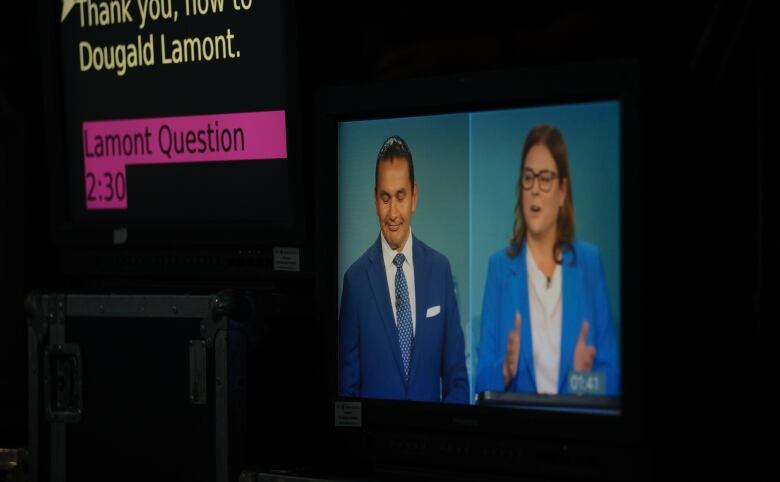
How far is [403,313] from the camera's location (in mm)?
1570

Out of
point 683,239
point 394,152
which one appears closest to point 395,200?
point 394,152

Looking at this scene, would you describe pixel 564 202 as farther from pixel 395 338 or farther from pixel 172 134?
pixel 172 134

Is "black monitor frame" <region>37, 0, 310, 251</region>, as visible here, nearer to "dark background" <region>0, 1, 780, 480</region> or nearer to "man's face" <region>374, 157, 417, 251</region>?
"dark background" <region>0, 1, 780, 480</region>

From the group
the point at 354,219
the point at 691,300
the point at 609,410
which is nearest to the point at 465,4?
the point at 691,300

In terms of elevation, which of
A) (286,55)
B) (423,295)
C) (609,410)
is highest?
(286,55)

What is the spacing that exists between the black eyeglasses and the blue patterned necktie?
0.23 m

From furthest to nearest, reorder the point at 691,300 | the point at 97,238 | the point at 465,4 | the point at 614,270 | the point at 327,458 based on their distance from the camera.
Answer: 1. the point at 465,4
2. the point at 691,300
3. the point at 97,238
4. the point at 327,458
5. the point at 614,270

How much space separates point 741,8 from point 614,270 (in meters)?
0.62

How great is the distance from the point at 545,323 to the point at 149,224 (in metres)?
0.86

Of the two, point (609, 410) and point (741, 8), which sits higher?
point (741, 8)

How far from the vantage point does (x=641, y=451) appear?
1419 mm

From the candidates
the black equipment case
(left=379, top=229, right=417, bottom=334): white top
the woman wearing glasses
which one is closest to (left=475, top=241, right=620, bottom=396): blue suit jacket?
the woman wearing glasses

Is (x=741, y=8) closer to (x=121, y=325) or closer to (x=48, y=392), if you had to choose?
(x=121, y=325)

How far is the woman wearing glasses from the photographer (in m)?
1.41
